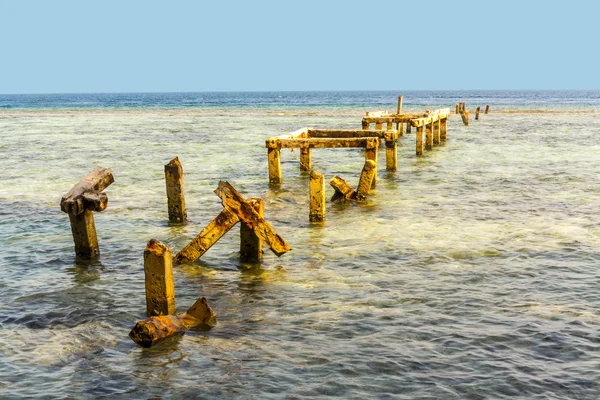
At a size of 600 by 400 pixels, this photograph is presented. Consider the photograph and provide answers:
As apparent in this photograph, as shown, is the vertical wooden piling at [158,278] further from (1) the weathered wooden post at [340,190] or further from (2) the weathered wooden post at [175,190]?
(1) the weathered wooden post at [340,190]

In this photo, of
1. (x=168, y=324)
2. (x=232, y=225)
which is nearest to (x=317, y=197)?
(x=232, y=225)

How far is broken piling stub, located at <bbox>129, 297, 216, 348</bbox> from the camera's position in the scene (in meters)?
7.68

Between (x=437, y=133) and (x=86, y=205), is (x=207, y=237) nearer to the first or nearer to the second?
(x=86, y=205)

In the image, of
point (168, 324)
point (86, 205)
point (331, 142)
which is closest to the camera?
point (168, 324)

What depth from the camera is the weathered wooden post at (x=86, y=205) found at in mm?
10586

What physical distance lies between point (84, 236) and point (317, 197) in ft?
15.9

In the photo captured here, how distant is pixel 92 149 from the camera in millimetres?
33219

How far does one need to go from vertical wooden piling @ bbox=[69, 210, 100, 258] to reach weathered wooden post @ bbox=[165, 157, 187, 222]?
8.01 ft

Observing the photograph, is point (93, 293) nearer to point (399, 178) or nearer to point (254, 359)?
point (254, 359)

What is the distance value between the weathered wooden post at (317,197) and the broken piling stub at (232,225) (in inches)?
121

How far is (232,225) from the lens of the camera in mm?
10867

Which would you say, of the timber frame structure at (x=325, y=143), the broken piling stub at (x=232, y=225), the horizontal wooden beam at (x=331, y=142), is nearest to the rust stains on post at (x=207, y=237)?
the broken piling stub at (x=232, y=225)

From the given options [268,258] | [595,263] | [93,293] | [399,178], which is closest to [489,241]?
[595,263]

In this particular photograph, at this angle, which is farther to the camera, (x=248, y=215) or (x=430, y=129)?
(x=430, y=129)
